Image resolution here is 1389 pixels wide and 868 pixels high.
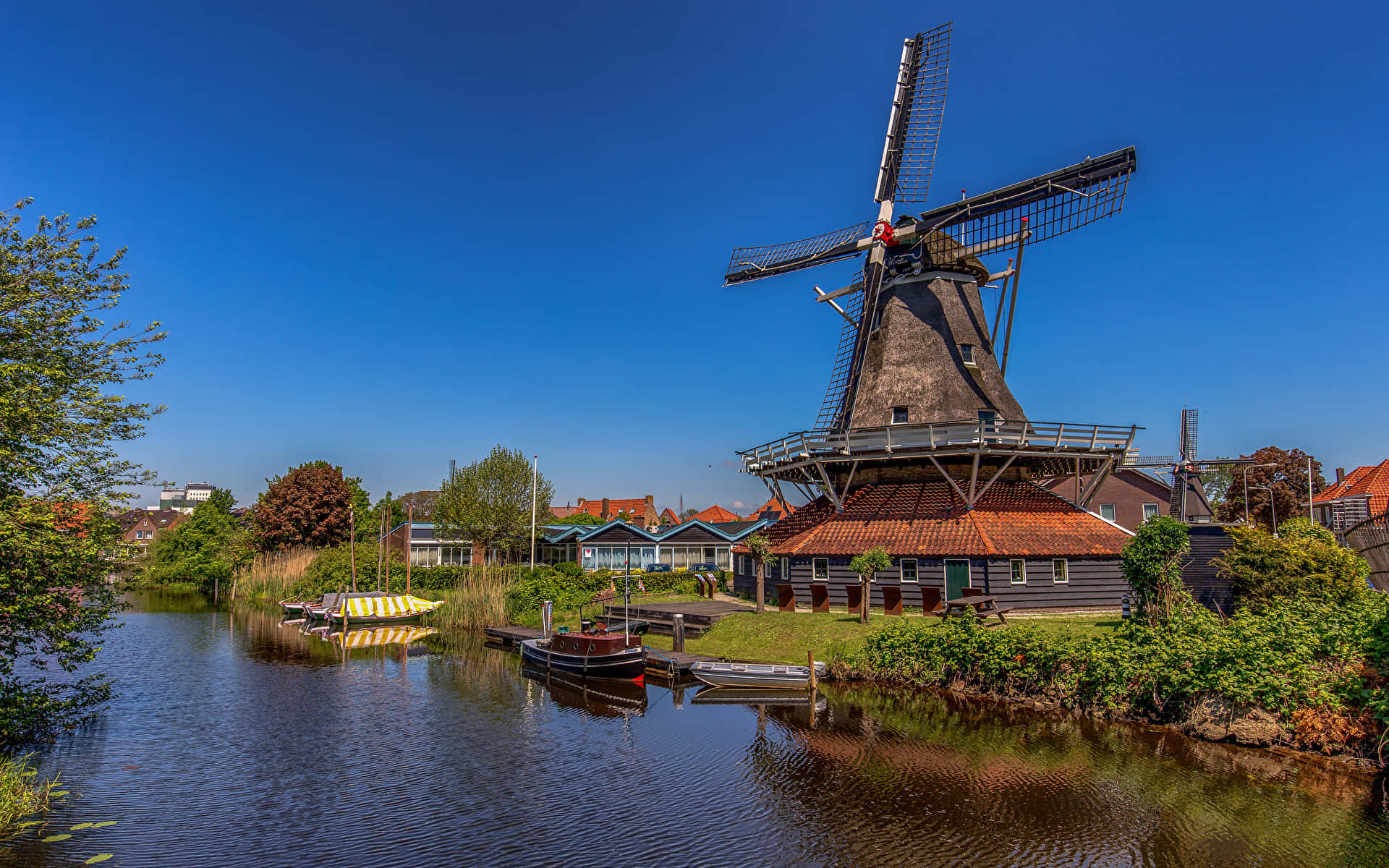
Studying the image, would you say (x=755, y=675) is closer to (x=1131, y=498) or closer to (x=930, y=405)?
(x=930, y=405)

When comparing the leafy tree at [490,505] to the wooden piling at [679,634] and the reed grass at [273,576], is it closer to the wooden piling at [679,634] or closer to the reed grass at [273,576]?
the reed grass at [273,576]

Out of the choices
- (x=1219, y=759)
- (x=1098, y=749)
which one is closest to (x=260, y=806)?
(x=1098, y=749)

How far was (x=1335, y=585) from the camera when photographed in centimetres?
1912

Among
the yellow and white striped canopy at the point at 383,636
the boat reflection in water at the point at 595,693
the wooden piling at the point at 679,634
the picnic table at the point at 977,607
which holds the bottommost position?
the yellow and white striped canopy at the point at 383,636

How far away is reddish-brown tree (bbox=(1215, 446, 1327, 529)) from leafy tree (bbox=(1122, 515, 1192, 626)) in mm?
45613

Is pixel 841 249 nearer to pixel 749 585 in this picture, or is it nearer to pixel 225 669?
pixel 749 585

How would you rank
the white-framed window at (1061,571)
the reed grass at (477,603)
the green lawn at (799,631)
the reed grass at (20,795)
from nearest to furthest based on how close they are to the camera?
the reed grass at (20,795)
the green lawn at (799,631)
the white-framed window at (1061,571)
the reed grass at (477,603)

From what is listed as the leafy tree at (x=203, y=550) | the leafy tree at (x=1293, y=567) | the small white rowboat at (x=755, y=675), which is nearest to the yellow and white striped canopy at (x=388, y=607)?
the small white rowboat at (x=755, y=675)

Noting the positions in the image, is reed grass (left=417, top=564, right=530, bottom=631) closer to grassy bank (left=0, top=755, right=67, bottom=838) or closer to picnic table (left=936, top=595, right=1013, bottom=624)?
picnic table (left=936, top=595, right=1013, bottom=624)

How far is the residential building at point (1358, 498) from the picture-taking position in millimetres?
47125

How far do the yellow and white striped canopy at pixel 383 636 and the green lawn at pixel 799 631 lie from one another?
47.6ft

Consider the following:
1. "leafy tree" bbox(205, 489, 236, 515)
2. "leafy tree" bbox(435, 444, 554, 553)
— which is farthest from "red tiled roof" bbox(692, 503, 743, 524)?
"leafy tree" bbox(205, 489, 236, 515)

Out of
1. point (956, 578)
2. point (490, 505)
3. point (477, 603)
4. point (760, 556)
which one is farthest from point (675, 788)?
point (490, 505)

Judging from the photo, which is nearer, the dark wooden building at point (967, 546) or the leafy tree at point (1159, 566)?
the leafy tree at point (1159, 566)
